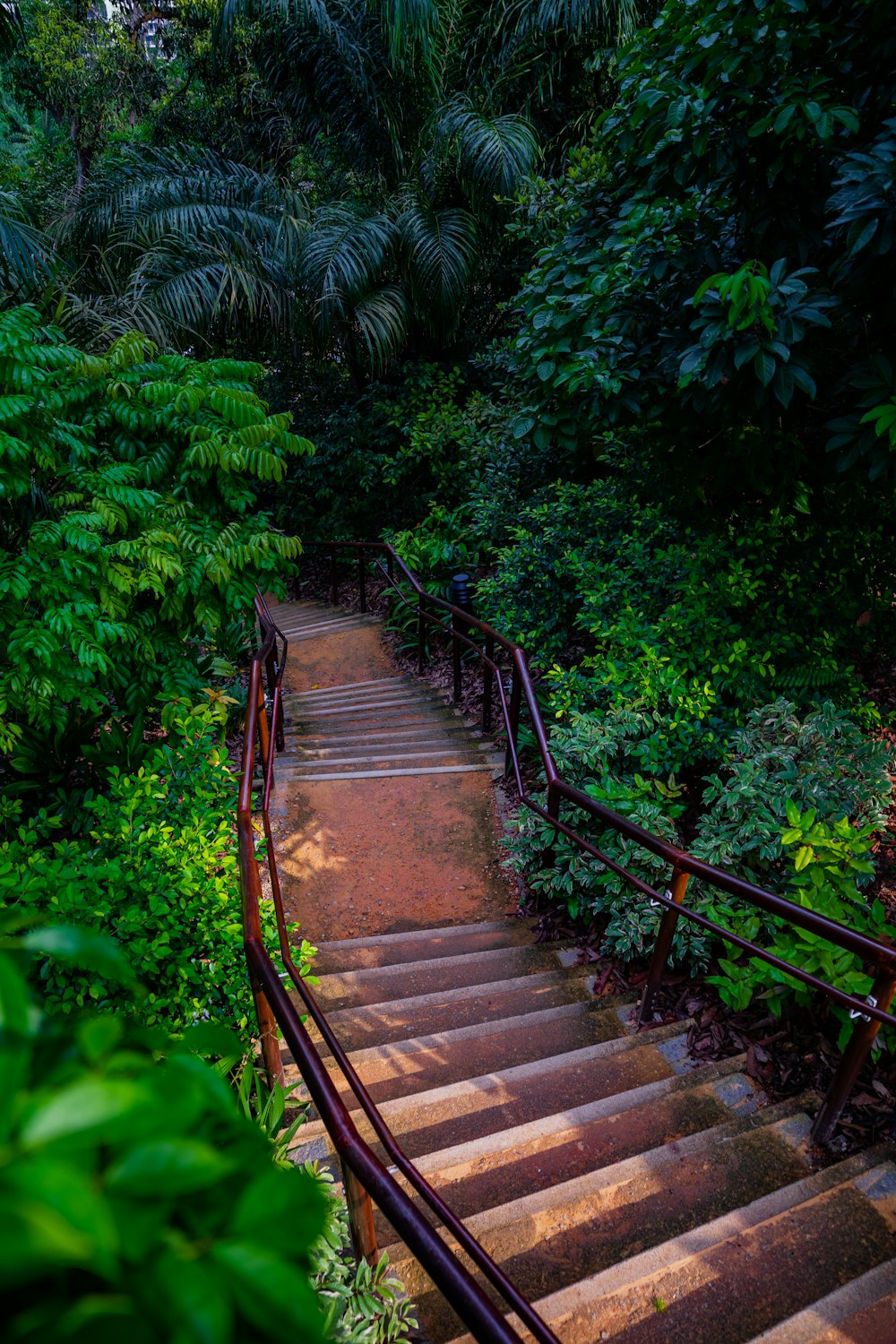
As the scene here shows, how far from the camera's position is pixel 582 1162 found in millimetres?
2004

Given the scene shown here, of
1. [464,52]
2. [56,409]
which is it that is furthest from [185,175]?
[56,409]

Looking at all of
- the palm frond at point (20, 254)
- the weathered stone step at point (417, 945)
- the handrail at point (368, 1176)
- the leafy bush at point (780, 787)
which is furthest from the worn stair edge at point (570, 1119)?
the palm frond at point (20, 254)

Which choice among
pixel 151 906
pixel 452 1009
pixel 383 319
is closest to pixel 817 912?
pixel 452 1009

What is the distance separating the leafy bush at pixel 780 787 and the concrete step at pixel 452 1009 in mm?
830

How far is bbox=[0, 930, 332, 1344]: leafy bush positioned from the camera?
13.4 inches

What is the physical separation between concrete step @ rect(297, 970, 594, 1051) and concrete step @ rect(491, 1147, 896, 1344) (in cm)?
114

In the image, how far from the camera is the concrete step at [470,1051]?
2.43 m

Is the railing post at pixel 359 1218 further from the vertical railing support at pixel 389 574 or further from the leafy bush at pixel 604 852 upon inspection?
the vertical railing support at pixel 389 574

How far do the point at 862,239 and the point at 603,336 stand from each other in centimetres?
145

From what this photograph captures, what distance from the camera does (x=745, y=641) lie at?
13.4 feet

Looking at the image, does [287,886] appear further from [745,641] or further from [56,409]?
[745,641]

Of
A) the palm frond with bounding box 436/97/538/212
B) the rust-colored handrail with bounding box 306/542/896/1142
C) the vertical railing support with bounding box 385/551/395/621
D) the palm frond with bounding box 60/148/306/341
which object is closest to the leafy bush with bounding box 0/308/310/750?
the rust-colored handrail with bounding box 306/542/896/1142

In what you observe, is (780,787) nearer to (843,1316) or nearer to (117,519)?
(843,1316)

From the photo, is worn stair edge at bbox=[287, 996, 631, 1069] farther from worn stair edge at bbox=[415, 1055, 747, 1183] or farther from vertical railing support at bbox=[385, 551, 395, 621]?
vertical railing support at bbox=[385, 551, 395, 621]
